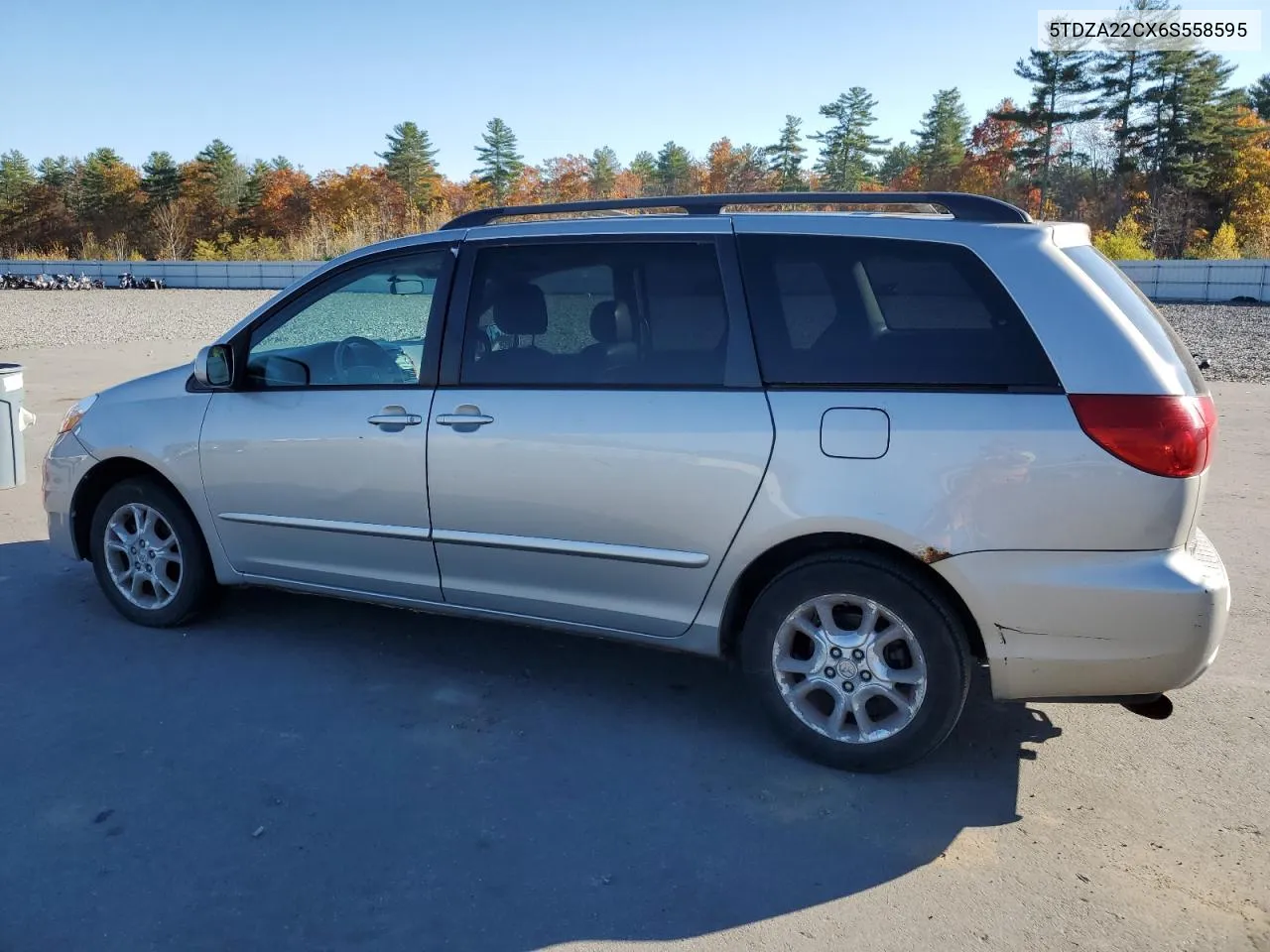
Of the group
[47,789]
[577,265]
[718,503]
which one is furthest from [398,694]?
[577,265]

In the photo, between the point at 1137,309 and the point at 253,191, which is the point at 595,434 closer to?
the point at 1137,309

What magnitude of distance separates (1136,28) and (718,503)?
5799 centimetres

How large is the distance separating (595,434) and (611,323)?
46 cm

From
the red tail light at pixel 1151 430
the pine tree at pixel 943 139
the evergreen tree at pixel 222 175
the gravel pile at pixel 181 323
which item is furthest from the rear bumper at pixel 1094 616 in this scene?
the evergreen tree at pixel 222 175

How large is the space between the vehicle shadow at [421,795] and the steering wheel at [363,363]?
4.05 feet

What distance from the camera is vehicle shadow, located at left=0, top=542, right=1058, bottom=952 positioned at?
290 centimetres

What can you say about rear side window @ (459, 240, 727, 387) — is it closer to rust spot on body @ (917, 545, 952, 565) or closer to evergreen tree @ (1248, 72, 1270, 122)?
rust spot on body @ (917, 545, 952, 565)

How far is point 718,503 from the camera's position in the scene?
370cm

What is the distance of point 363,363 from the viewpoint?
456 centimetres

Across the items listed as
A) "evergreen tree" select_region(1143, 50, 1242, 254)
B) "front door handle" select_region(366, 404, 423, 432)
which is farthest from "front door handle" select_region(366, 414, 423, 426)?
"evergreen tree" select_region(1143, 50, 1242, 254)

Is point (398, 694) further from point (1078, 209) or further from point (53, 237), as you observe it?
point (53, 237)

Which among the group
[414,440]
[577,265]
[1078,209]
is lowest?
[414,440]

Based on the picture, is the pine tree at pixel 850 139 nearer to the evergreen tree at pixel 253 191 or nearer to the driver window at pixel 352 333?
the evergreen tree at pixel 253 191

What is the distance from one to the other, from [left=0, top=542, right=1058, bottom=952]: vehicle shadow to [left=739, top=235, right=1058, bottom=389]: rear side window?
1.38 m
